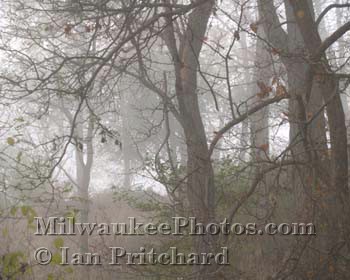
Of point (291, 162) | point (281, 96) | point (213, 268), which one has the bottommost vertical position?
point (213, 268)

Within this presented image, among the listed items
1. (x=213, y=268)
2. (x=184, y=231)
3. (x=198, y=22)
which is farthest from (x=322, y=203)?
(x=198, y=22)

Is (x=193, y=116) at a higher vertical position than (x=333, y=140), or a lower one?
higher

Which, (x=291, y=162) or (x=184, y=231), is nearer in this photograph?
(x=291, y=162)

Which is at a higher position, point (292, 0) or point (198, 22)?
point (198, 22)

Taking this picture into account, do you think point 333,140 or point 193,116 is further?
point 193,116

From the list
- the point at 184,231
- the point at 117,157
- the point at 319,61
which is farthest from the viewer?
the point at 117,157

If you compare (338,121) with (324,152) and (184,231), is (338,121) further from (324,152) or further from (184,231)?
(184,231)

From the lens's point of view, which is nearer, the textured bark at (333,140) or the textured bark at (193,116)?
the textured bark at (333,140)

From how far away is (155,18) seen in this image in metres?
4.61

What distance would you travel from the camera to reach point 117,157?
2386cm

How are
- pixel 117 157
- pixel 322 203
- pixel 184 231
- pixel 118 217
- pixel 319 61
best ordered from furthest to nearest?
pixel 117 157, pixel 118 217, pixel 184 231, pixel 322 203, pixel 319 61

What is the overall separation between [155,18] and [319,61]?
160 centimetres

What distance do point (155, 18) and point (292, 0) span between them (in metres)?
1.37

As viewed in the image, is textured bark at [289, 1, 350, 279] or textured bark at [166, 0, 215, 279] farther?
textured bark at [166, 0, 215, 279]
